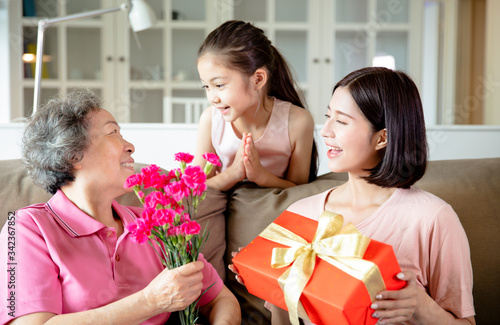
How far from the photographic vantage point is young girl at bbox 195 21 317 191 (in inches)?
67.9

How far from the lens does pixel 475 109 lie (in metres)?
4.75

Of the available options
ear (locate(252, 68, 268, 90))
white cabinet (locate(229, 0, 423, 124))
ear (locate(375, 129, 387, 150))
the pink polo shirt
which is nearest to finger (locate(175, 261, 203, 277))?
the pink polo shirt

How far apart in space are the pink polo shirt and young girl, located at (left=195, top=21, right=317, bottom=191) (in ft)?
1.68

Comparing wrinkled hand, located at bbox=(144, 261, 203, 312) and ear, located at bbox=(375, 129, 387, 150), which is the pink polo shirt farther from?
ear, located at bbox=(375, 129, 387, 150)

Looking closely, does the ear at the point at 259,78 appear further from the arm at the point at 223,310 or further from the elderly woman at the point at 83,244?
the arm at the point at 223,310

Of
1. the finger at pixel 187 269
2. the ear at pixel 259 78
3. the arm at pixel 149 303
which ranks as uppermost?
the ear at pixel 259 78

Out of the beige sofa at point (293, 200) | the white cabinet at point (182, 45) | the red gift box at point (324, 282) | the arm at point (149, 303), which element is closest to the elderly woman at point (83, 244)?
the arm at point (149, 303)

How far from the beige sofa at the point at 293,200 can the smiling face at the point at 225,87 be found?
28cm

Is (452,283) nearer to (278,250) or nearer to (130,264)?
(278,250)

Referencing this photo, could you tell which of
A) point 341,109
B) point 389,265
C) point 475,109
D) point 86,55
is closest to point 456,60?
point 475,109

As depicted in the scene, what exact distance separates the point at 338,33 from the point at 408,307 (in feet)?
11.7

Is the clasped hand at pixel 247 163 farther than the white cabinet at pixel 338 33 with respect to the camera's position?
No

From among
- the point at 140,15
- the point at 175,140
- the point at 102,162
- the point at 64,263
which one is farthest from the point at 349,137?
the point at 140,15

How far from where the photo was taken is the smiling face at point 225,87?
173 cm
